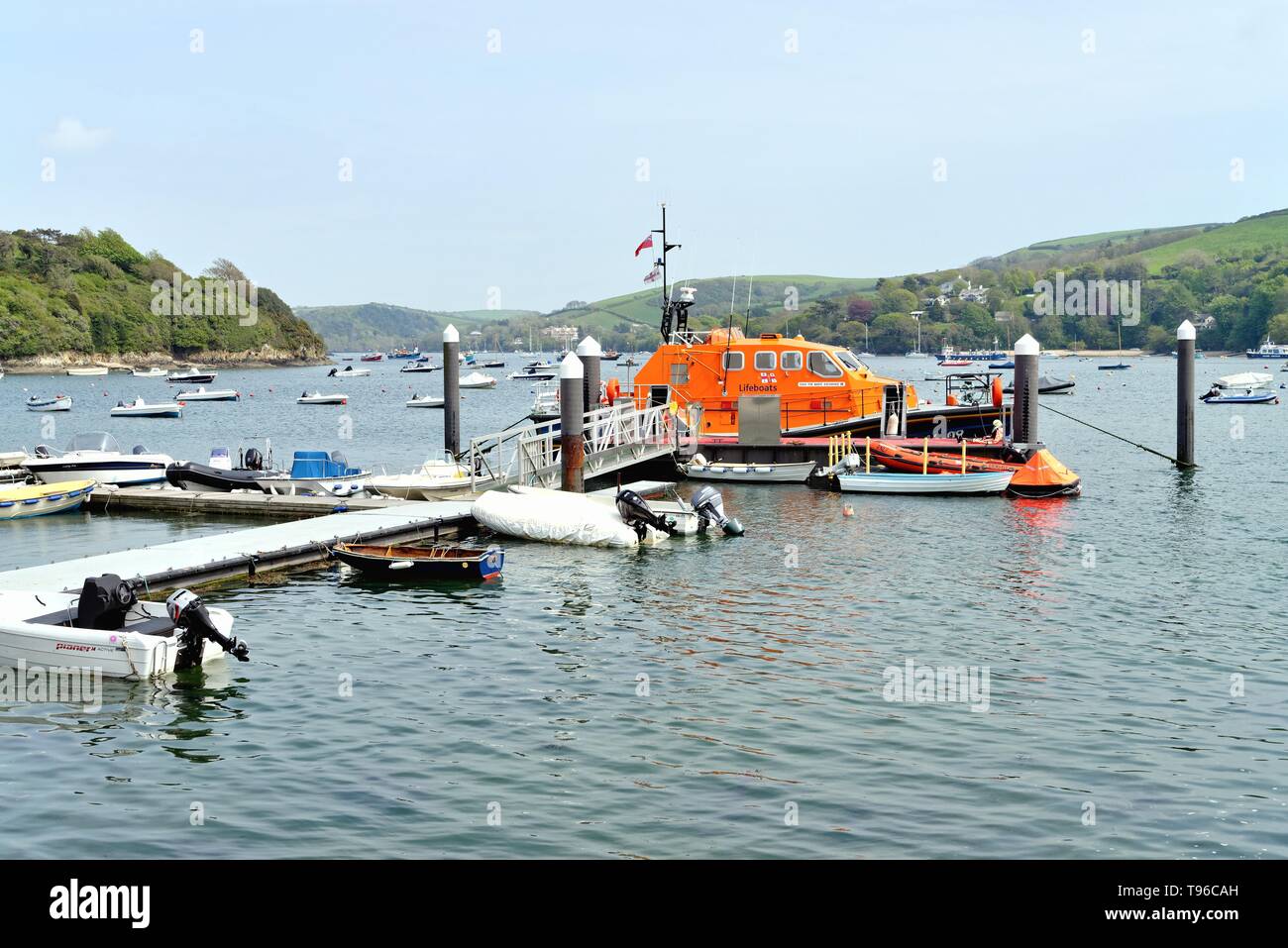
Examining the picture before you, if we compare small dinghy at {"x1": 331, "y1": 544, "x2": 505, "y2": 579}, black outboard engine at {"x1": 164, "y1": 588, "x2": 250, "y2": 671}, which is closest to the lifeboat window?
small dinghy at {"x1": 331, "y1": 544, "x2": 505, "y2": 579}

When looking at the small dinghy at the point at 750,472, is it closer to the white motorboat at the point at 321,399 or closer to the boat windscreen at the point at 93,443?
the boat windscreen at the point at 93,443

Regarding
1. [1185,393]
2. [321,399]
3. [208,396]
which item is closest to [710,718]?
[1185,393]

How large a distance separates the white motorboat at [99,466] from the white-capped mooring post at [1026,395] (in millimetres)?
23291

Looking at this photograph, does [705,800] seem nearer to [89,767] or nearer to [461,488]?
[89,767]

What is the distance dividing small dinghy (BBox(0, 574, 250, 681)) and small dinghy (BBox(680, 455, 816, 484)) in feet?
65.2

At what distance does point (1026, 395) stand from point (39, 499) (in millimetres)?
25939

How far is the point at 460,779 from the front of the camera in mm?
11648

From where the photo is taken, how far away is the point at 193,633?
15195 millimetres

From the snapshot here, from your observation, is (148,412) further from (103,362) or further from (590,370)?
(103,362)

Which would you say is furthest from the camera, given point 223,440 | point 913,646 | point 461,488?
point 223,440

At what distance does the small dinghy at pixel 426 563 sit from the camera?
2084 centimetres
